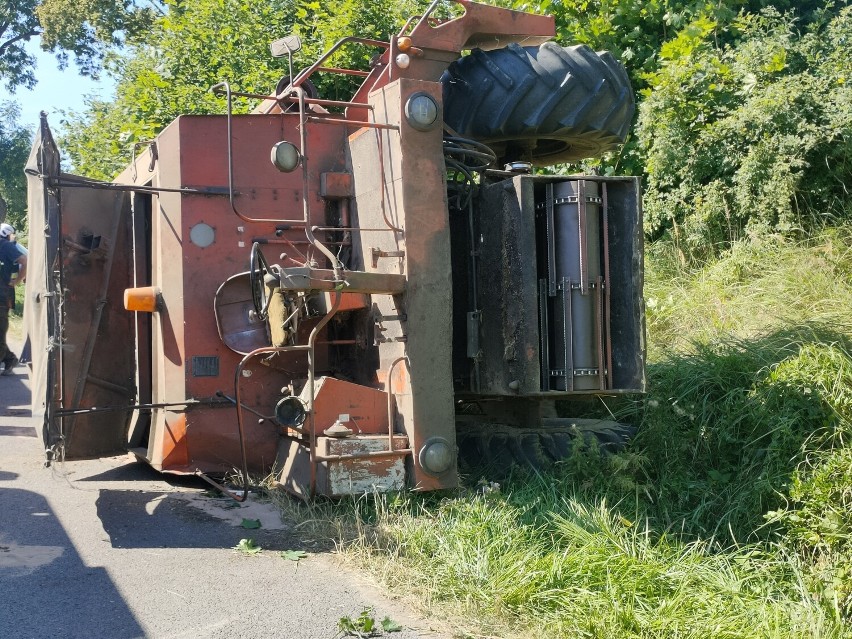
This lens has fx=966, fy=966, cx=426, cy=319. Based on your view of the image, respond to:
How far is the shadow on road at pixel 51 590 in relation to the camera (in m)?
3.85

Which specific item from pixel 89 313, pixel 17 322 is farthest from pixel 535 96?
pixel 17 322

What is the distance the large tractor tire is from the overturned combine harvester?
0.05 ft

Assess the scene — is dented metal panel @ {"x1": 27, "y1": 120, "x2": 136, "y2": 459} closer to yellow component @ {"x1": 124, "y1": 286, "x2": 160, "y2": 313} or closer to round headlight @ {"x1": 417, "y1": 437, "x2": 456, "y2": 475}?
yellow component @ {"x1": 124, "y1": 286, "x2": 160, "y2": 313}

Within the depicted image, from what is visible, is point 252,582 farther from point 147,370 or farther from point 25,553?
point 147,370

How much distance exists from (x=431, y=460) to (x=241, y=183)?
2.13 m

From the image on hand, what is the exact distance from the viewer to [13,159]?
31719 mm

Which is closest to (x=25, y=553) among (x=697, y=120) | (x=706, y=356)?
(x=706, y=356)

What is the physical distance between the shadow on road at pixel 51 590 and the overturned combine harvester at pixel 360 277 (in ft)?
1.61

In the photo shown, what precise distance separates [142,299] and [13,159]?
28.8 meters

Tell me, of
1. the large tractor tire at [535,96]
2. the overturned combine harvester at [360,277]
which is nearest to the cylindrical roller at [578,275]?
the overturned combine harvester at [360,277]

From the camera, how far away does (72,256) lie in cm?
623

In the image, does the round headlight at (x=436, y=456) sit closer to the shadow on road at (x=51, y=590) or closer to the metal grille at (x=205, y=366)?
the metal grille at (x=205, y=366)

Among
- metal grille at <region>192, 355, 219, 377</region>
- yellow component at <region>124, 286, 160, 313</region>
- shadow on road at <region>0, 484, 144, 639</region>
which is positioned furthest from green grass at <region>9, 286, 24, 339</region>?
shadow on road at <region>0, 484, 144, 639</region>

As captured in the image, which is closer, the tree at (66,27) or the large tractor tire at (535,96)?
the large tractor tire at (535,96)
